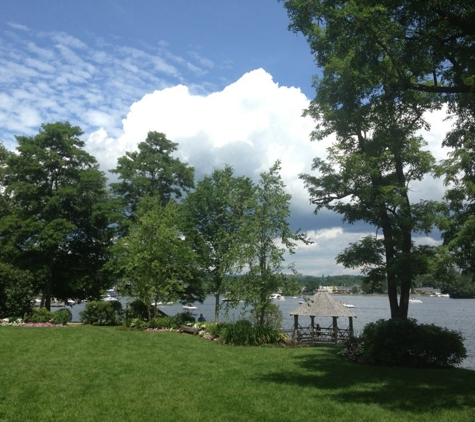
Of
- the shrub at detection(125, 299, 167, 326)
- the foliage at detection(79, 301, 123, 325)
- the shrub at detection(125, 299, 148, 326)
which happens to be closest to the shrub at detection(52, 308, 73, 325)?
the foliage at detection(79, 301, 123, 325)

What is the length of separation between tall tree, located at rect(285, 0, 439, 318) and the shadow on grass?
18.0ft

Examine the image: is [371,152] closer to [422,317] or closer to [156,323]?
[156,323]

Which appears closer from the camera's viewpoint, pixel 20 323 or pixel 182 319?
pixel 20 323

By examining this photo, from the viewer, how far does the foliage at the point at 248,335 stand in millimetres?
20625

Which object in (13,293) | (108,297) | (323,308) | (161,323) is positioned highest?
(13,293)

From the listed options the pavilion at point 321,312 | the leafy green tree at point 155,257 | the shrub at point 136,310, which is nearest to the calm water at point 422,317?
the pavilion at point 321,312

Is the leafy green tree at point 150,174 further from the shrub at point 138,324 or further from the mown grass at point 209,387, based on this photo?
the mown grass at point 209,387

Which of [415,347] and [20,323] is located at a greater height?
[415,347]

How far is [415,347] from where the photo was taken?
50.2ft

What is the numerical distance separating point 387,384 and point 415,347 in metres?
3.87

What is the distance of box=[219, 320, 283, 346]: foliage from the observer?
20.6 metres

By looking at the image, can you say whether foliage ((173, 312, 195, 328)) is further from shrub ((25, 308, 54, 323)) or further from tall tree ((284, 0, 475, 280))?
tall tree ((284, 0, 475, 280))

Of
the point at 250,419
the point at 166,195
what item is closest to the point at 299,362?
the point at 250,419

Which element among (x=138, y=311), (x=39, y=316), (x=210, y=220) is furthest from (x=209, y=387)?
(x=210, y=220)
